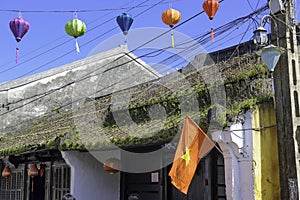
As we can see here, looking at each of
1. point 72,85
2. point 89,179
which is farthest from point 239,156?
point 72,85

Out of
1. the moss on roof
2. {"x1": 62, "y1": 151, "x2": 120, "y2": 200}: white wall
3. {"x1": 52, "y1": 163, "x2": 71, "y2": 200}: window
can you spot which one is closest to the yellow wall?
the moss on roof

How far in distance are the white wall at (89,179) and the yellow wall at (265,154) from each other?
5220mm

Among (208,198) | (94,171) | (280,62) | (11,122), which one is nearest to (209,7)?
(280,62)

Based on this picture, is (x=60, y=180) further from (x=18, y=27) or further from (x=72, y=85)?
(x=72, y=85)

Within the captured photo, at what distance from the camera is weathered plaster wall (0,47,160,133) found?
18891 mm

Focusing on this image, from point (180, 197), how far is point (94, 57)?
11326 millimetres

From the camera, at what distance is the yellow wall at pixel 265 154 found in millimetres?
7203

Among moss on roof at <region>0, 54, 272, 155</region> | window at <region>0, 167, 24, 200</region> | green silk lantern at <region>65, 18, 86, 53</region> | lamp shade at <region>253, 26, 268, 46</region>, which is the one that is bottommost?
window at <region>0, 167, 24, 200</region>

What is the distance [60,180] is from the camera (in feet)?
42.4

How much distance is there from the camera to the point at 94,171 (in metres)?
11.5

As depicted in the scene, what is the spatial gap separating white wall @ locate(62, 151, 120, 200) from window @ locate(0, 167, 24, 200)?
4578 mm

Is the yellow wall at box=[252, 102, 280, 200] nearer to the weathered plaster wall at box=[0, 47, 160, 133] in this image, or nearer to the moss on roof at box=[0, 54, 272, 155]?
the moss on roof at box=[0, 54, 272, 155]

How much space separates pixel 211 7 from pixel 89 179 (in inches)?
218

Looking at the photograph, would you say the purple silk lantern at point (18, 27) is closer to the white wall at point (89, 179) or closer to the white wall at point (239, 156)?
the white wall at point (89, 179)
